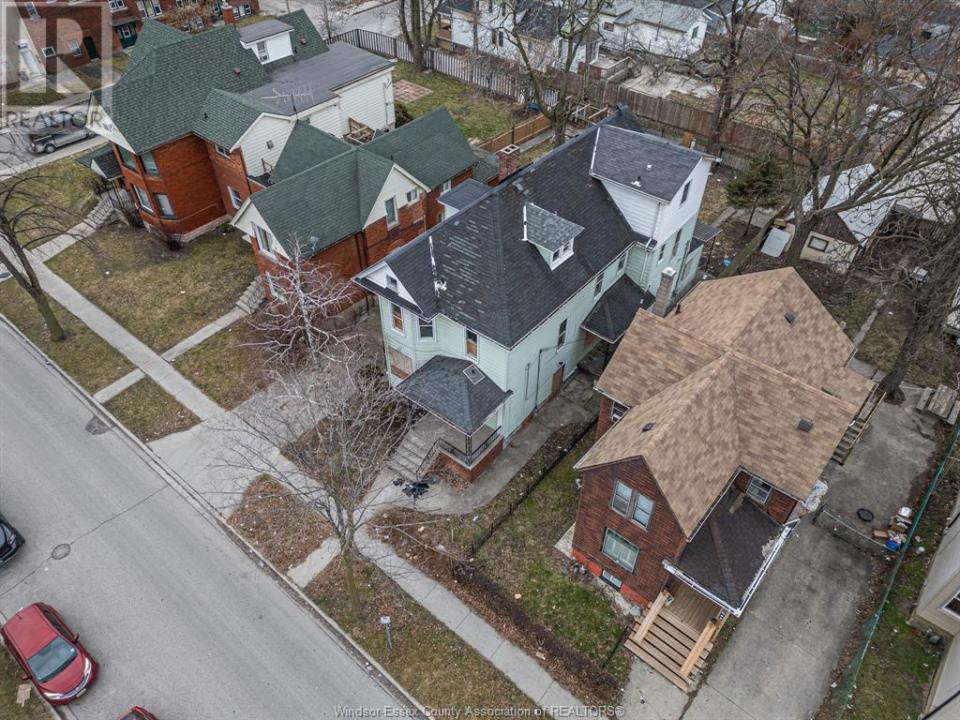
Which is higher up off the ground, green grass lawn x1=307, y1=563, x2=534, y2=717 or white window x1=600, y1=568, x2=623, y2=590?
white window x1=600, y1=568, x2=623, y2=590

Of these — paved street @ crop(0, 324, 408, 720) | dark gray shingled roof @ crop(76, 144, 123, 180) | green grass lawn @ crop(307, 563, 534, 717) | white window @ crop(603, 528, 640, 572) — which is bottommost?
paved street @ crop(0, 324, 408, 720)

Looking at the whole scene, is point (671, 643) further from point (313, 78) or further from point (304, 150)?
point (313, 78)

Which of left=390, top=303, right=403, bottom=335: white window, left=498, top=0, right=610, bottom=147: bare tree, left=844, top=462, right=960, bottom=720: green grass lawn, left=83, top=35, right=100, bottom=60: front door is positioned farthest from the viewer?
left=83, top=35, right=100, bottom=60: front door

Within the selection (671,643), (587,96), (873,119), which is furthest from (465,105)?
(671,643)

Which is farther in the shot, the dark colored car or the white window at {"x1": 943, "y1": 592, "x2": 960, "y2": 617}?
the white window at {"x1": 943, "y1": 592, "x2": 960, "y2": 617}

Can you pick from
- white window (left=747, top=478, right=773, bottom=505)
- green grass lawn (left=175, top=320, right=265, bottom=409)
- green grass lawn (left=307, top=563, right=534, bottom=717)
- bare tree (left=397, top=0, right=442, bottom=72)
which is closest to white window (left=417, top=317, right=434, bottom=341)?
green grass lawn (left=175, top=320, right=265, bottom=409)

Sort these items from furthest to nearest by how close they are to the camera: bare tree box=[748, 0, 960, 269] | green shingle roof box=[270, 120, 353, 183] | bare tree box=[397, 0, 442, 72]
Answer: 1. bare tree box=[397, 0, 442, 72]
2. green shingle roof box=[270, 120, 353, 183]
3. bare tree box=[748, 0, 960, 269]

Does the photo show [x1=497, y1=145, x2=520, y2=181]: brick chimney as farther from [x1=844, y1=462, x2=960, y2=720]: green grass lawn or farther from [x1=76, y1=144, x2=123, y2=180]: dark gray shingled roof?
[x1=76, y1=144, x2=123, y2=180]: dark gray shingled roof
